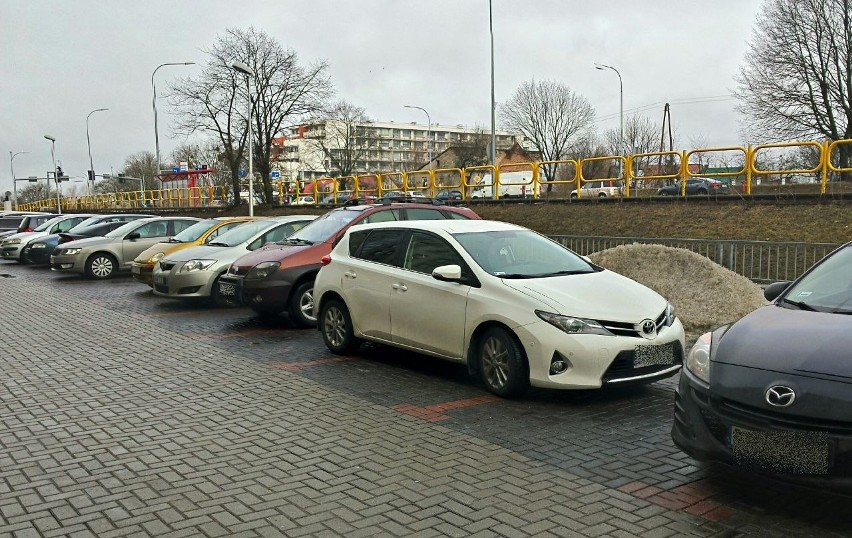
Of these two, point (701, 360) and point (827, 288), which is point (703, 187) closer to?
point (827, 288)

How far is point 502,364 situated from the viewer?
6.50m

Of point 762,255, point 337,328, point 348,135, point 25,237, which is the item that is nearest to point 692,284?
point 762,255

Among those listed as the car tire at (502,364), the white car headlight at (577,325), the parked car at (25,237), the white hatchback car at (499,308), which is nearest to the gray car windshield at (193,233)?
the white hatchback car at (499,308)

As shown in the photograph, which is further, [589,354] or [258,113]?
[258,113]

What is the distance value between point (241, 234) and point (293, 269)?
12.4 ft

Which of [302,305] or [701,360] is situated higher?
[701,360]

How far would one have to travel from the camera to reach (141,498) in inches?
171

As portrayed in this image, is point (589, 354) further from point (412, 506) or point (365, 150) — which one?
point (365, 150)

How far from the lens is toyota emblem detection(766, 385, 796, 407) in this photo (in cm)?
381

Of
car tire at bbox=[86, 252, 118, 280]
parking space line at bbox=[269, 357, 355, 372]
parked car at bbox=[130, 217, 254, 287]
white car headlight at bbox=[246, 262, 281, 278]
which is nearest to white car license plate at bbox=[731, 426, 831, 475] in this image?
parking space line at bbox=[269, 357, 355, 372]

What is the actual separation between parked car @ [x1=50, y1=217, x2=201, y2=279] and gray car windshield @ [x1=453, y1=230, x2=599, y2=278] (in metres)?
12.7

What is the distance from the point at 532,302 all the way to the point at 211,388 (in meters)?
3.16

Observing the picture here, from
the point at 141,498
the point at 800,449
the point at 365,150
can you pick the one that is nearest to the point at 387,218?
the point at 141,498

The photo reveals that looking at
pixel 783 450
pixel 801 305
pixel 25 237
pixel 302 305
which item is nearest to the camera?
pixel 783 450
